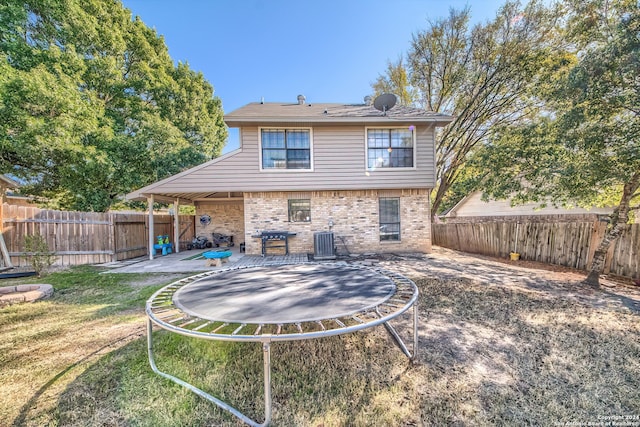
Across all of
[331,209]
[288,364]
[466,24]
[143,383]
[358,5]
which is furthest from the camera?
[466,24]

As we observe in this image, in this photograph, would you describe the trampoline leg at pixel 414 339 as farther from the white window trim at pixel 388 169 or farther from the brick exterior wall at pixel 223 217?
the brick exterior wall at pixel 223 217

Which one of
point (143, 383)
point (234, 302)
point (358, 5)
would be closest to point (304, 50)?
point (358, 5)

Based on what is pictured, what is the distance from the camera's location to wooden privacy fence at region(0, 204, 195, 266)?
668cm

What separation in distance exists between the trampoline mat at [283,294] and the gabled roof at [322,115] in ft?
18.4

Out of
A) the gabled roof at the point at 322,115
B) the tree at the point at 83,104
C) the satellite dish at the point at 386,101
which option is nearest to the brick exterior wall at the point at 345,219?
the gabled roof at the point at 322,115

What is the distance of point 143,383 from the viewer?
2.15 m

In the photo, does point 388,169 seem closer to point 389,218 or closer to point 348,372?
point 389,218

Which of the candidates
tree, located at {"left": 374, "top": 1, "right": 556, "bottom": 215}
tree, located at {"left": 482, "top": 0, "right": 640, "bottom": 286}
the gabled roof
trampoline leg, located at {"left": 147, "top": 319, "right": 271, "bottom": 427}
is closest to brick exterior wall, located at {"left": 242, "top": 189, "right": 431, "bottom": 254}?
the gabled roof

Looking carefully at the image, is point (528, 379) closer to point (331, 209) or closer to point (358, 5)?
point (331, 209)

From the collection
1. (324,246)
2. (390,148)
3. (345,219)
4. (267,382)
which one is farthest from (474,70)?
(267,382)

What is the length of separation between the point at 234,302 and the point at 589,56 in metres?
7.39

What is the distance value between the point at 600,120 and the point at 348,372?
6.48m

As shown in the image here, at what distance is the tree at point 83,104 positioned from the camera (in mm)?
8453

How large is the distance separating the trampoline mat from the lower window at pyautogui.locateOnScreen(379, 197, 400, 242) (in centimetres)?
519
